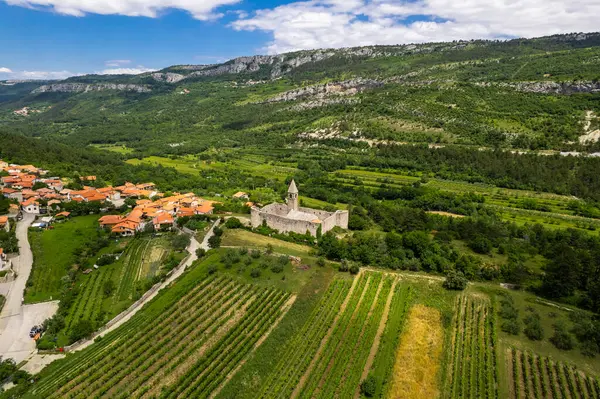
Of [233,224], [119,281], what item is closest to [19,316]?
[119,281]

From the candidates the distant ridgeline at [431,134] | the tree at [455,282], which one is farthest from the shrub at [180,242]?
the distant ridgeline at [431,134]

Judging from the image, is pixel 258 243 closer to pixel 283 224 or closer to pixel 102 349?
pixel 283 224

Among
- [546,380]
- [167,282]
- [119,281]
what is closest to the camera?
[546,380]

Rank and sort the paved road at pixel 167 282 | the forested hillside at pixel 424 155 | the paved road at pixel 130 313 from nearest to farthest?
1. the paved road at pixel 130 313
2. the paved road at pixel 167 282
3. the forested hillside at pixel 424 155

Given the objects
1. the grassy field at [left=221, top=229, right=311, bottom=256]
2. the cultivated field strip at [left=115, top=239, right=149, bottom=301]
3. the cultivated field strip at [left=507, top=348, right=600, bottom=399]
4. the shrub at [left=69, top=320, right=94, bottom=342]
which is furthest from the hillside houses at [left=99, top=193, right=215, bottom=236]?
the cultivated field strip at [left=507, top=348, right=600, bottom=399]

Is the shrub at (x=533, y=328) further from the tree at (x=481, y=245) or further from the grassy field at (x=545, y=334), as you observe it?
the tree at (x=481, y=245)
